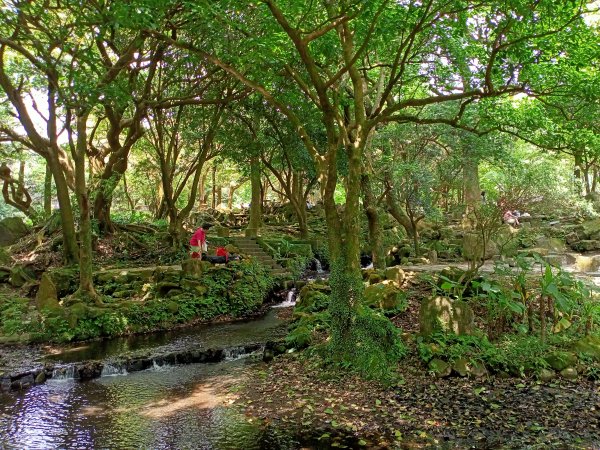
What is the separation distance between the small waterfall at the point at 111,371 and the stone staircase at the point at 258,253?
913cm

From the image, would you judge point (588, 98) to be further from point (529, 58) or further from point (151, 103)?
point (151, 103)

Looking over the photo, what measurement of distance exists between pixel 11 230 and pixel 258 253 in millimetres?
10464

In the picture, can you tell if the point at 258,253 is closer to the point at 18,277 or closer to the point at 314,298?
the point at 314,298

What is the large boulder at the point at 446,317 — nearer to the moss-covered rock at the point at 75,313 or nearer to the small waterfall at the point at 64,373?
the small waterfall at the point at 64,373

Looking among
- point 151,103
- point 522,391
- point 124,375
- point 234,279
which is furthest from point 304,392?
point 151,103

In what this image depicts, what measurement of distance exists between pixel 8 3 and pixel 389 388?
39.5ft

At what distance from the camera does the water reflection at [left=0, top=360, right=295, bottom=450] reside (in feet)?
19.8

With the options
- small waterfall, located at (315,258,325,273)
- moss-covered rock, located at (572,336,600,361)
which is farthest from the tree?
small waterfall, located at (315,258,325,273)

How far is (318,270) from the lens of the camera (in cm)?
2158

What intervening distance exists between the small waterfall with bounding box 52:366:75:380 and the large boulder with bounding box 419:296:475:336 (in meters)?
6.91

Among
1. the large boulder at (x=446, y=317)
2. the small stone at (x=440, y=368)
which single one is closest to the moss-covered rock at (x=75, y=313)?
the large boulder at (x=446, y=317)

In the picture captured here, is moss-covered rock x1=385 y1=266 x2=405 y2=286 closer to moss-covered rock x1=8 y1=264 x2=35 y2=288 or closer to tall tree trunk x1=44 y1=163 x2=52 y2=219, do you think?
moss-covered rock x1=8 y1=264 x2=35 y2=288

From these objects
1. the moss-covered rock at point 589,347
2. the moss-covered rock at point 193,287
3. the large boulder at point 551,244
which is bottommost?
the moss-covered rock at point 589,347

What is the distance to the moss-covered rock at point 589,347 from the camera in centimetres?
751
